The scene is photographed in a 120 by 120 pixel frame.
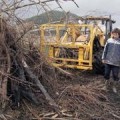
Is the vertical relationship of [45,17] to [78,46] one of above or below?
above

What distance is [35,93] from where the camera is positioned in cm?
826

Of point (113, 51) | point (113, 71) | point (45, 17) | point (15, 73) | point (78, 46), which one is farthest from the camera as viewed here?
point (78, 46)

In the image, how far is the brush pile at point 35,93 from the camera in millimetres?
7750

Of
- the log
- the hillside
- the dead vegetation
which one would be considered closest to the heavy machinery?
the hillside

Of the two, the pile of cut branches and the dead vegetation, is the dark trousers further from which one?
the pile of cut branches

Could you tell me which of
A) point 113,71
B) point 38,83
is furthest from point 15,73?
point 113,71

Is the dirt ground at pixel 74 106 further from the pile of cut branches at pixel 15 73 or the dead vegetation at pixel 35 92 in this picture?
the pile of cut branches at pixel 15 73

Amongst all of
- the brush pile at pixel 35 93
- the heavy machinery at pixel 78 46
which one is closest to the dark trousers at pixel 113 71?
the heavy machinery at pixel 78 46

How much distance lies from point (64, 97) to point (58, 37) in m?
3.65

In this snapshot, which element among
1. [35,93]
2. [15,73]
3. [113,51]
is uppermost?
[113,51]

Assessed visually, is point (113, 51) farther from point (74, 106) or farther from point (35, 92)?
point (35, 92)

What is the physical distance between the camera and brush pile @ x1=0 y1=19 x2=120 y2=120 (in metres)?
7.75

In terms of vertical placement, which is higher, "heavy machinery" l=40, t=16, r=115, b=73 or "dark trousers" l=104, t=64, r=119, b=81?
"heavy machinery" l=40, t=16, r=115, b=73

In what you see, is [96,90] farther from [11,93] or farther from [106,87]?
[11,93]
